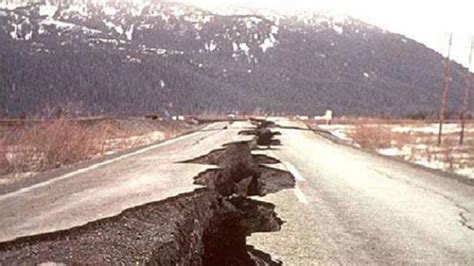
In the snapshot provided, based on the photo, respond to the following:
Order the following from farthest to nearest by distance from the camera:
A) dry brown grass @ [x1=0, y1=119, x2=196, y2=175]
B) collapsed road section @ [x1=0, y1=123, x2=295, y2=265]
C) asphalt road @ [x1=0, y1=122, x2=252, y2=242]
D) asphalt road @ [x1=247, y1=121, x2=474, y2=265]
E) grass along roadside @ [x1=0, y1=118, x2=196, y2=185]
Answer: dry brown grass @ [x1=0, y1=119, x2=196, y2=175] → grass along roadside @ [x1=0, y1=118, x2=196, y2=185] → asphalt road @ [x1=0, y1=122, x2=252, y2=242] → asphalt road @ [x1=247, y1=121, x2=474, y2=265] → collapsed road section @ [x1=0, y1=123, x2=295, y2=265]

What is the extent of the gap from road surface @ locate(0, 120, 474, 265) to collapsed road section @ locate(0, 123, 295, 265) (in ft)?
0.62

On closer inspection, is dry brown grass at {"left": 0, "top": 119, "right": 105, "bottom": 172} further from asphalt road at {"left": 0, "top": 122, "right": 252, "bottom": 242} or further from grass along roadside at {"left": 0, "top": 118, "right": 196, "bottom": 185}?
asphalt road at {"left": 0, "top": 122, "right": 252, "bottom": 242}

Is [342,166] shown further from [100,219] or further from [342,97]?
[342,97]

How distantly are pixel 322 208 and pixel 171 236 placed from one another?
8.67 feet

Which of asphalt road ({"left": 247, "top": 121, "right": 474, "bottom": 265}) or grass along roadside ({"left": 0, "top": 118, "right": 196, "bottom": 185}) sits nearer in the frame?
asphalt road ({"left": 247, "top": 121, "right": 474, "bottom": 265})

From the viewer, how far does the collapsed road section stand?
418 cm

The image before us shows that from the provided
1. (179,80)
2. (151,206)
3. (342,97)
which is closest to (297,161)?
(151,206)

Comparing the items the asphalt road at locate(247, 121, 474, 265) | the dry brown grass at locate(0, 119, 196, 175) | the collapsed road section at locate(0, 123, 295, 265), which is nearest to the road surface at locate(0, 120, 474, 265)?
the asphalt road at locate(247, 121, 474, 265)

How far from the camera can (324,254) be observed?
4855 millimetres

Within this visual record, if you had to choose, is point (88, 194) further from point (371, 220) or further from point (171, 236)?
point (371, 220)

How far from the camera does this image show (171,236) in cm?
488

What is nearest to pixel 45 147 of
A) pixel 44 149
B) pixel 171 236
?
pixel 44 149

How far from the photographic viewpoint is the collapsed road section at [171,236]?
4.18m

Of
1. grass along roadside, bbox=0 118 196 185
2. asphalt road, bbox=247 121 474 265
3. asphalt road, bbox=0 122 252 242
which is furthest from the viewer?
grass along roadside, bbox=0 118 196 185
